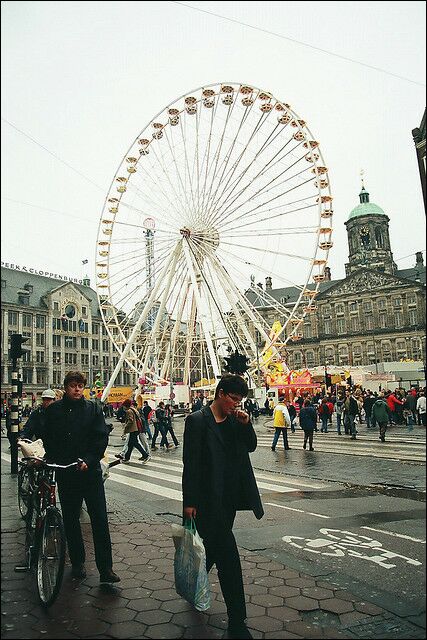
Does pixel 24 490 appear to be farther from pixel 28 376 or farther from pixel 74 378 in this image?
pixel 28 376

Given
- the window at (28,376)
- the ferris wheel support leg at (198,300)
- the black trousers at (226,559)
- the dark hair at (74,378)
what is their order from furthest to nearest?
the window at (28,376), the ferris wheel support leg at (198,300), the dark hair at (74,378), the black trousers at (226,559)

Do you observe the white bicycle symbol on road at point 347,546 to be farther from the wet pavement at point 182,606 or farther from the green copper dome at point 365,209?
the green copper dome at point 365,209

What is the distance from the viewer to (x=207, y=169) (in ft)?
99.6

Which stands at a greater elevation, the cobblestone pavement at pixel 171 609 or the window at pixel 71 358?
the window at pixel 71 358

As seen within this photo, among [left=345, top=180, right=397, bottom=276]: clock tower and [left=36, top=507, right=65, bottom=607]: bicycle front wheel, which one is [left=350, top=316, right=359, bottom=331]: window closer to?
[left=345, top=180, right=397, bottom=276]: clock tower

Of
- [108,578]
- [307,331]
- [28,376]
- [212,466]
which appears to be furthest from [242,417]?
[307,331]

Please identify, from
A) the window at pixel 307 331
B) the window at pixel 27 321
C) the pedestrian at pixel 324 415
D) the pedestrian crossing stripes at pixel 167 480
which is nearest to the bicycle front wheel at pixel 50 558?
the pedestrian crossing stripes at pixel 167 480

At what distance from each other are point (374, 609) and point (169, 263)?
2951cm

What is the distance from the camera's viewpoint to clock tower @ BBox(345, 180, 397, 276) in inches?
3851

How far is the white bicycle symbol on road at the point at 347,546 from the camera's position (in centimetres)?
556

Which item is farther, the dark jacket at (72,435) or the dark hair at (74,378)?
the dark hair at (74,378)

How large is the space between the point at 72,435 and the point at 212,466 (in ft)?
5.31

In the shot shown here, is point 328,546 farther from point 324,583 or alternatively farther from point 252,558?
point 324,583

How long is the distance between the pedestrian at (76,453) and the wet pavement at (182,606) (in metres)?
0.44
